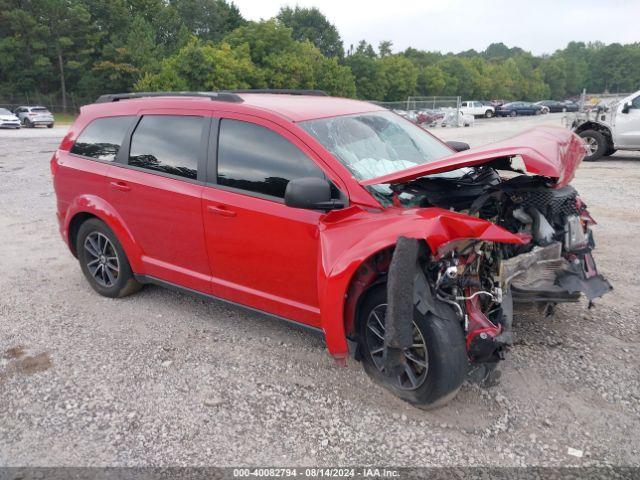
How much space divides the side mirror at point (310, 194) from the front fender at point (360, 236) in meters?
0.12

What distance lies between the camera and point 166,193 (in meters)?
4.02

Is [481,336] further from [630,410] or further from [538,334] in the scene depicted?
[538,334]

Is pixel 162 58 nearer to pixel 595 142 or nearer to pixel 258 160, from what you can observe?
pixel 595 142

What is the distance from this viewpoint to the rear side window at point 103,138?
4488 mm

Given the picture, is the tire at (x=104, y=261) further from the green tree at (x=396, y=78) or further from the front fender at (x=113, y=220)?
the green tree at (x=396, y=78)

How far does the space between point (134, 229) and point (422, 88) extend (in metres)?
63.7

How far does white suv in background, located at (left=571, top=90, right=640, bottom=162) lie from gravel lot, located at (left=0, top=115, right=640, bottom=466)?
9.30m

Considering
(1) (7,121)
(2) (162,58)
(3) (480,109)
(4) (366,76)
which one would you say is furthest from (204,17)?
(1) (7,121)

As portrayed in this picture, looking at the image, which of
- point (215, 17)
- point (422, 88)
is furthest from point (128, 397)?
point (215, 17)

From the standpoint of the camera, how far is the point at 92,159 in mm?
4648

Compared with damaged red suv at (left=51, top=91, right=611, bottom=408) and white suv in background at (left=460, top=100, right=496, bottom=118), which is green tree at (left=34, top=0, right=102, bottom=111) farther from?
damaged red suv at (left=51, top=91, right=611, bottom=408)

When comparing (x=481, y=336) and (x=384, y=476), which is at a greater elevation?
(x=481, y=336)

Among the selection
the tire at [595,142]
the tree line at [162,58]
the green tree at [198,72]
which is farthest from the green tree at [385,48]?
the tire at [595,142]

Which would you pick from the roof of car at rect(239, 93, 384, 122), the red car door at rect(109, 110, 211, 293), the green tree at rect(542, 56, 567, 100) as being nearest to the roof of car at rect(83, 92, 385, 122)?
the roof of car at rect(239, 93, 384, 122)
